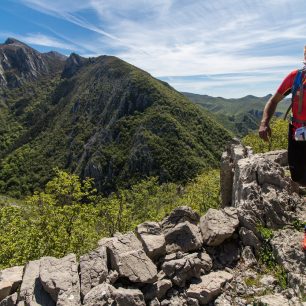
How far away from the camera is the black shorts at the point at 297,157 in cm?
995

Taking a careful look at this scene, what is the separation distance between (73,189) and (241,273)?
26.6 m

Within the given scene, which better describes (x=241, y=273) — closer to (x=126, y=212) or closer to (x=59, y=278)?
(x=59, y=278)

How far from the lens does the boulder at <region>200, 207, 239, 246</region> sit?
39.0 ft

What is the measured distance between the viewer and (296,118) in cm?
936

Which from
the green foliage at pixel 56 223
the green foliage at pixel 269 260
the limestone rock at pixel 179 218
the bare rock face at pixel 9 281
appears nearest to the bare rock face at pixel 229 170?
the limestone rock at pixel 179 218

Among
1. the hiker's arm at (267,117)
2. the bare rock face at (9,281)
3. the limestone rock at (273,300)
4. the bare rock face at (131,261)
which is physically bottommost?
the bare rock face at (9,281)

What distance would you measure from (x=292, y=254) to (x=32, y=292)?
27.1 ft

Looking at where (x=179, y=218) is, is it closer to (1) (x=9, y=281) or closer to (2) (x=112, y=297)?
(2) (x=112, y=297)

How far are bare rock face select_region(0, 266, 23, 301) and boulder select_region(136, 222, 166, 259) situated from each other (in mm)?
4423

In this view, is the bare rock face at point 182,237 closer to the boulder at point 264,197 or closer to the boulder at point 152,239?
the boulder at point 152,239

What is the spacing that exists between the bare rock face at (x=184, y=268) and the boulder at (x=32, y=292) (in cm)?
374

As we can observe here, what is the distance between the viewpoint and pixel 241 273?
11031 millimetres

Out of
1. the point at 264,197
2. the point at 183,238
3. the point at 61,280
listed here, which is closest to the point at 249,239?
the point at 264,197

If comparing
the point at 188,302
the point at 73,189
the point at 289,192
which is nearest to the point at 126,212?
the point at 73,189
